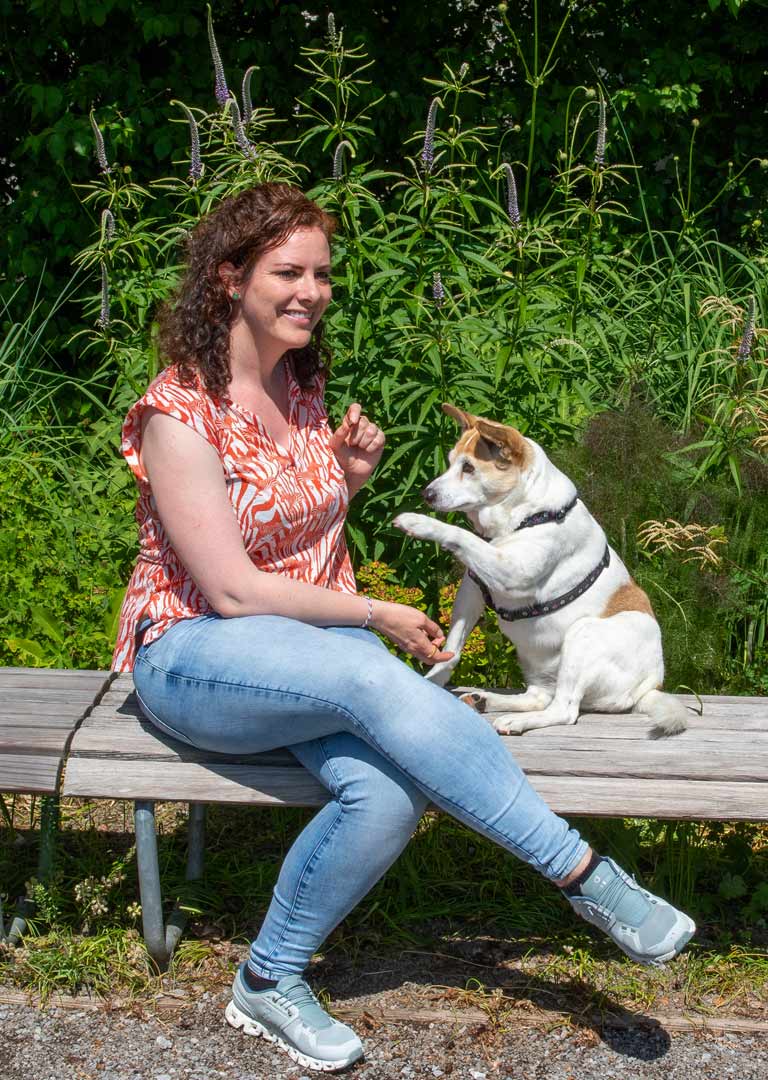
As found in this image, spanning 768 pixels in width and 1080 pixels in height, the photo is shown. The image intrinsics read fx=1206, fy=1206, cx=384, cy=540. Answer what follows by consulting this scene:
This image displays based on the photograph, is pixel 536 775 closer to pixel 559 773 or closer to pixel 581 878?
pixel 559 773

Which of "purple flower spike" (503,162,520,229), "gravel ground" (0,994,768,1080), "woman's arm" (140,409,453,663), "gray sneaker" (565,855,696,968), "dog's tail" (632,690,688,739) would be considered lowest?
"gravel ground" (0,994,768,1080)

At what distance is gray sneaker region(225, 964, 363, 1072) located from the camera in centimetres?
275

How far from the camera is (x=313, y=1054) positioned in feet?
9.02

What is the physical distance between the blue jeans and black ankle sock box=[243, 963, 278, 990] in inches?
0.7

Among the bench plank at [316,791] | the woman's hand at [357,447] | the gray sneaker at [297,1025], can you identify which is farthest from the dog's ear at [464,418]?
the gray sneaker at [297,1025]

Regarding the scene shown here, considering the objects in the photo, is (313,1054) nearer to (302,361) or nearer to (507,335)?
(302,361)

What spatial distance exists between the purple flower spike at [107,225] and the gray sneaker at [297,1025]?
2.49 m

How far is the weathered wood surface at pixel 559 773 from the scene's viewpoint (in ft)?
9.62

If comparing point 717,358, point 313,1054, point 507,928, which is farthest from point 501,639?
point 313,1054

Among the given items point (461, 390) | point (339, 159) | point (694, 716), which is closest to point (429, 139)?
point (339, 159)

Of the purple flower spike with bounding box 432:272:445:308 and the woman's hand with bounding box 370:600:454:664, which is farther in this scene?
the purple flower spike with bounding box 432:272:445:308

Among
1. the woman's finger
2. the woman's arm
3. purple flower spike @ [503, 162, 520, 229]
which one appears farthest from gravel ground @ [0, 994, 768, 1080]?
purple flower spike @ [503, 162, 520, 229]

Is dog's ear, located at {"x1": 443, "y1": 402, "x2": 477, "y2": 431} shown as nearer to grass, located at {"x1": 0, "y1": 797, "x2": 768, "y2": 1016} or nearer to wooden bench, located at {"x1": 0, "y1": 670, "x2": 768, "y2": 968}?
wooden bench, located at {"x1": 0, "y1": 670, "x2": 768, "y2": 968}

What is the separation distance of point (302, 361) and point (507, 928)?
1.71 meters
